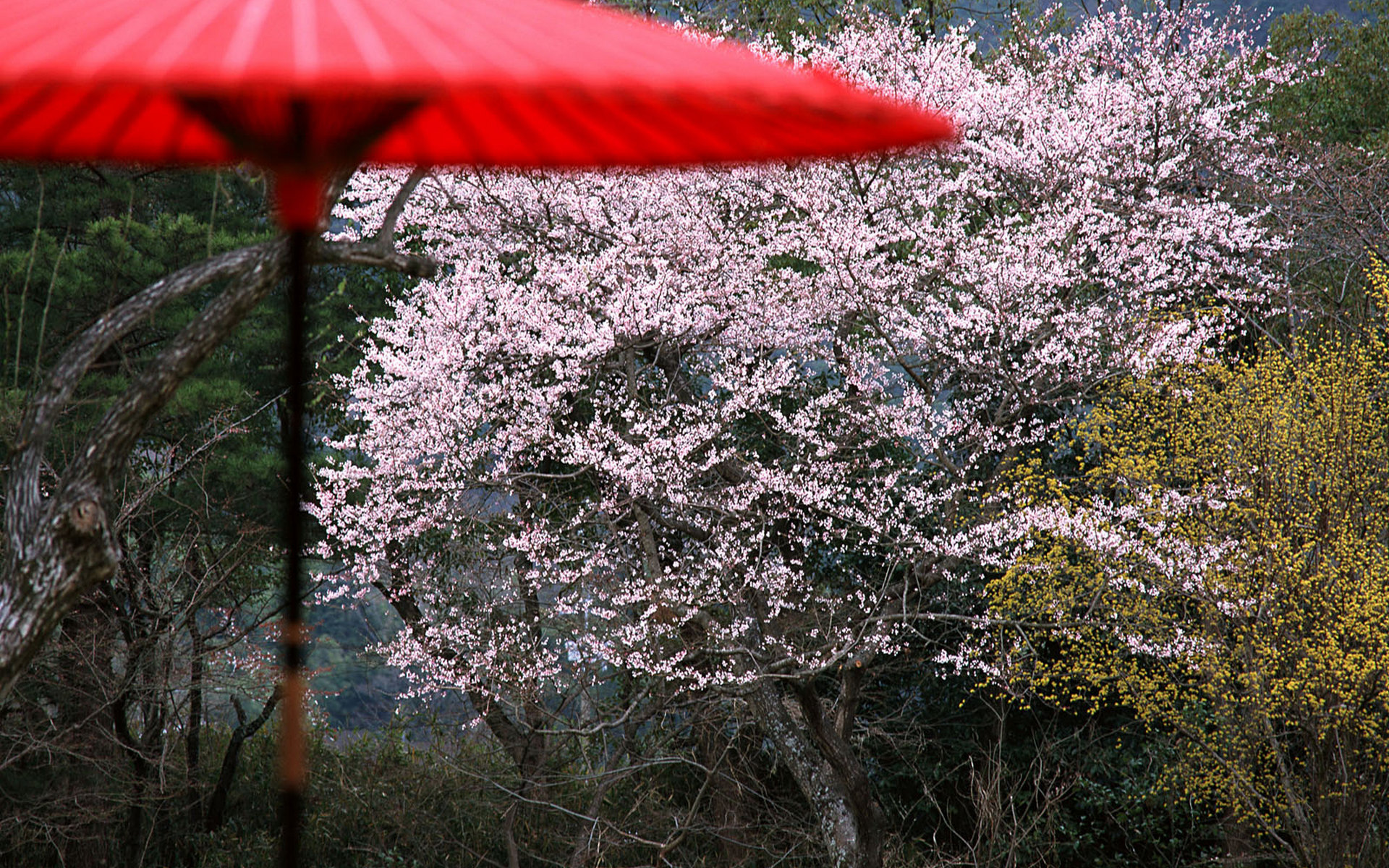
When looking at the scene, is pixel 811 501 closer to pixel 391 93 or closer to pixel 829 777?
pixel 829 777

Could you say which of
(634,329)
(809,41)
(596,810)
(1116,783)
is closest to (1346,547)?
(1116,783)

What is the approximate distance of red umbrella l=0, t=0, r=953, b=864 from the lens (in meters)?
1.02

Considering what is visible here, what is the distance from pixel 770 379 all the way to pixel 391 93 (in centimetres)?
707

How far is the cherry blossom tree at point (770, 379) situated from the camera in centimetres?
796

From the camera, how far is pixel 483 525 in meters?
9.16

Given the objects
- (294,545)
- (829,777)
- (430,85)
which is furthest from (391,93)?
(829,777)

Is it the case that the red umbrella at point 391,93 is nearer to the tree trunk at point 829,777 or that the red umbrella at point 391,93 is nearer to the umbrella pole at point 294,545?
the umbrella pole at point 294,545

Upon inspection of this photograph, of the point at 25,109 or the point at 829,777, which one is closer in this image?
the point at 25,109

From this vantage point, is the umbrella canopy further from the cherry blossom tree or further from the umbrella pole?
the cherry blossom tree

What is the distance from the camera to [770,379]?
8.02 m

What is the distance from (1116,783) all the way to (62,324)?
893 cm

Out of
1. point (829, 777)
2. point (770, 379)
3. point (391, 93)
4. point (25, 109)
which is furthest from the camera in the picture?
point (829, 777)

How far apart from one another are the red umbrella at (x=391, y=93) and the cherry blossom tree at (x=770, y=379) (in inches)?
229

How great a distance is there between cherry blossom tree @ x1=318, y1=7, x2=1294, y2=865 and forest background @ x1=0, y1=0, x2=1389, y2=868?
0.05 metres
